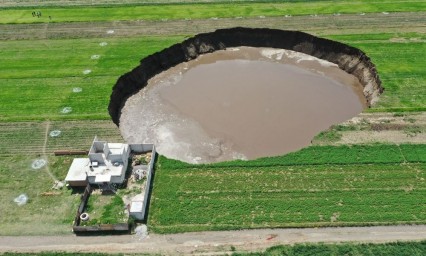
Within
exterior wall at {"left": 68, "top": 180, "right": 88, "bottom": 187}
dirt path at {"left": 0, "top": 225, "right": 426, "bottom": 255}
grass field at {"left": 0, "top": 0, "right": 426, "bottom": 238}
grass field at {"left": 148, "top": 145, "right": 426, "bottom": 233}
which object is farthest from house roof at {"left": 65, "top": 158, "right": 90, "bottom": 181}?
grass field at {"left": 148, "top": 145, "right": 426, "bottom": 233}

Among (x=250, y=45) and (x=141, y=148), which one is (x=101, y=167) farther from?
(x=250, y=45)

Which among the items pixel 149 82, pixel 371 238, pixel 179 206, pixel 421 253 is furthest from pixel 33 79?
pixel 421 253

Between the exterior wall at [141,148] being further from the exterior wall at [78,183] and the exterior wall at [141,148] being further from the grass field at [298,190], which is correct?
the exterior wall at [78,183]

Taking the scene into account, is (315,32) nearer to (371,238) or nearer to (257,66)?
(257,66)

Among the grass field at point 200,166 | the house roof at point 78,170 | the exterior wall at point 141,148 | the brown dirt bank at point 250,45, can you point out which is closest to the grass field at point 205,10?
the grass field at point 200,166

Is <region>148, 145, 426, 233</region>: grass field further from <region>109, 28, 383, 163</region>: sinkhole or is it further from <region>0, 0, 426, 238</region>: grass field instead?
<region>109, 28, 383, 163</region>: sinkhole

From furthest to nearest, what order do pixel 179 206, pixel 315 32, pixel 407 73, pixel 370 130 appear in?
pixel 315 32 < pixel 407 73 < pixel 370 130 < pixel 179 206
